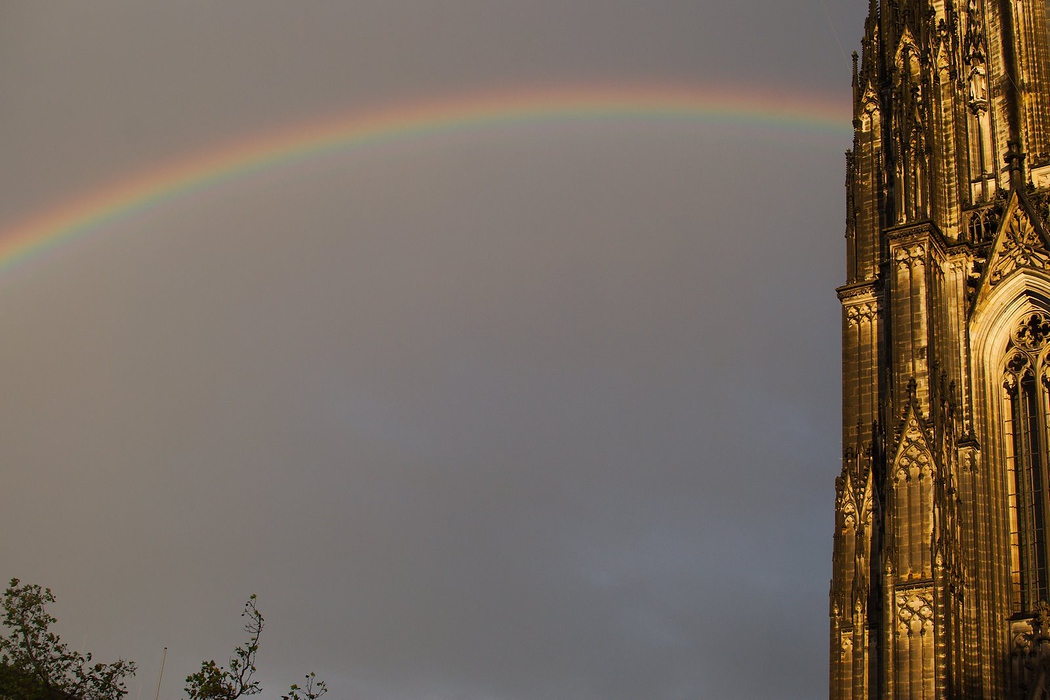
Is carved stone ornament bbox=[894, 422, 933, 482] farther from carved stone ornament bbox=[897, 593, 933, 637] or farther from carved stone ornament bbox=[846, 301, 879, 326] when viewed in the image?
carved stone ornament bbox=[846, 301, 879, 326]

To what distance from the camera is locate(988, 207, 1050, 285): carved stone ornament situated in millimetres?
41469

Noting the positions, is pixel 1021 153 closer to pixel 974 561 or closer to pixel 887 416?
pixel 887 416

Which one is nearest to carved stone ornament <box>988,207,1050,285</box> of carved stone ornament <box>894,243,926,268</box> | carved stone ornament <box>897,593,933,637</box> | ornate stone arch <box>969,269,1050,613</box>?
ornate stone arch <box>969,269,1050,613</box>

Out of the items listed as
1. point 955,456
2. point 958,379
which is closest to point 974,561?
point 955,456

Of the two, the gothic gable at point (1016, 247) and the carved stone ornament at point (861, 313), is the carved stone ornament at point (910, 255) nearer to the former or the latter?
the carved stone ornament at point (861, 313)

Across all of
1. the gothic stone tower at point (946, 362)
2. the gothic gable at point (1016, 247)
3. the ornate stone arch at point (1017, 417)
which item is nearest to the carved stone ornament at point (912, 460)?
the gothic stone tower at point (946, 362)

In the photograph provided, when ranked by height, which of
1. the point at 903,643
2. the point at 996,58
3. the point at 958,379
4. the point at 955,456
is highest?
the point at 996,58

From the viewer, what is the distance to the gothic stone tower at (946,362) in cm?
3675

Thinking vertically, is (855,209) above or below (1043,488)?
above

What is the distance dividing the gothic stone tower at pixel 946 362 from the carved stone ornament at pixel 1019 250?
0.06 m

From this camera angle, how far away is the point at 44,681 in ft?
117

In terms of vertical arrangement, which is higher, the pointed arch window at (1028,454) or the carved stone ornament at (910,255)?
the carved stone ornament at (910,255)

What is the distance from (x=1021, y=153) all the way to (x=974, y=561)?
524 inches

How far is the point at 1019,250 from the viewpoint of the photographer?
1649 inches
